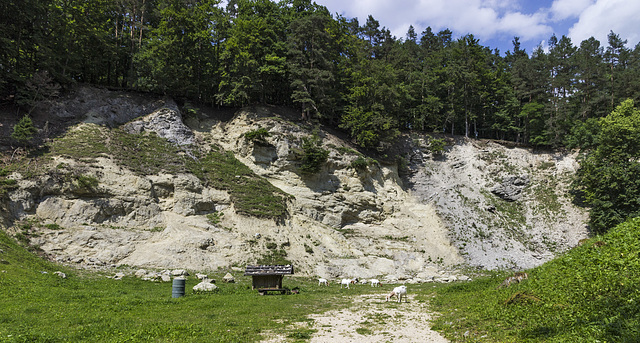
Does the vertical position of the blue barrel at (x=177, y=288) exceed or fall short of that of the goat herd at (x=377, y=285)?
it exceeds it

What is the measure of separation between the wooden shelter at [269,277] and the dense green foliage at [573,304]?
9.30m

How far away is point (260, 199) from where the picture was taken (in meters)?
31.6

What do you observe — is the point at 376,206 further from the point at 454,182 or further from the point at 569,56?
the point at 569,56

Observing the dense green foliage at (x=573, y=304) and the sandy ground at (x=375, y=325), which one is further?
the sandy ground at (x=375, y=325)

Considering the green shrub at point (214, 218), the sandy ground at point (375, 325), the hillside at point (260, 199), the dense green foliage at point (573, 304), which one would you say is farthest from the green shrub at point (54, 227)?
the dense green foliage at point (573, 304)

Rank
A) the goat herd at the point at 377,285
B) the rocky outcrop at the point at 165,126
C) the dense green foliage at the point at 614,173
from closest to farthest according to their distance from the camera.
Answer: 1. the goat herd at the point at 377,285
2. the rocky outcrop at the point at 165,126
3. the dense green foliage at the point at 614,173

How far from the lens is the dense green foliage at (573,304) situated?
6.48m

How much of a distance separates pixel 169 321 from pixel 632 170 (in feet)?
156

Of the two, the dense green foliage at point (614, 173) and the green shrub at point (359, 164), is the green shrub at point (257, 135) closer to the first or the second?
the green shrub at point (359, 164)

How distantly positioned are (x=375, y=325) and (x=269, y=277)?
891cm

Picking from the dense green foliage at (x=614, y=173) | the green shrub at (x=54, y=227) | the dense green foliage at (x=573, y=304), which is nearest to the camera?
the dense green foliage at (x=573, y=304)

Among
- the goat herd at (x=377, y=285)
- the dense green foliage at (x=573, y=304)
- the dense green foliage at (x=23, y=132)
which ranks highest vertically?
the dense green foliage at (x=23, y=132)

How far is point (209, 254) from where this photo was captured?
2483 centimetres

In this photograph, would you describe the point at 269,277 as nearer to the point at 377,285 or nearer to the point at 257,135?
the point at 377,285
